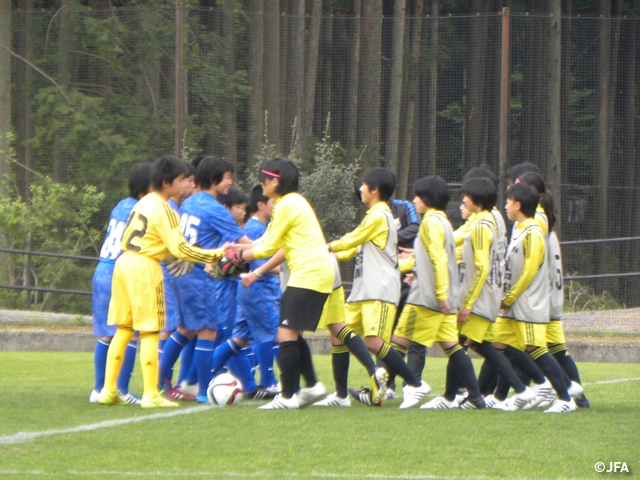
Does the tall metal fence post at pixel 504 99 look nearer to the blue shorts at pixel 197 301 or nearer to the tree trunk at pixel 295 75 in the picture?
the tree trunk at pixel 295 75

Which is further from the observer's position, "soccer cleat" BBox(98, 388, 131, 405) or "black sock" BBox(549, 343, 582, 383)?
"black sock" BBox(549, 343, 582, 383)

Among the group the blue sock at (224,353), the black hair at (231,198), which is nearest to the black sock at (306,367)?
the blue sock at (224,353)

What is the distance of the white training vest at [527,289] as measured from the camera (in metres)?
6.60

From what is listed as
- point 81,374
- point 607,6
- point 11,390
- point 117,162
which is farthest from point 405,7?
point 11,390

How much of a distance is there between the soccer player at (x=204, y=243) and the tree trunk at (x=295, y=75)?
7184 millimetres

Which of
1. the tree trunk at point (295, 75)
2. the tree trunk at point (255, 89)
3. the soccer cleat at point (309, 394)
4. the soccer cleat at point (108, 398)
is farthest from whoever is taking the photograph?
the tree trunk at point (295, 75)

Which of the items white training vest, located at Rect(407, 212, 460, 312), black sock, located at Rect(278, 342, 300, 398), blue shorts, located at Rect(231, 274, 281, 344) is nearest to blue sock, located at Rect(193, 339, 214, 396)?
blue shorts, located at Rect(231, 274, 281, 344)

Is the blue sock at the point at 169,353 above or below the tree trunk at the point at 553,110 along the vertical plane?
below

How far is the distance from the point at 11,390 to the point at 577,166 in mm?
10478

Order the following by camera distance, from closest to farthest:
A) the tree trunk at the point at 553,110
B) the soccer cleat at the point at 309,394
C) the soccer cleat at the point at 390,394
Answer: the soccer cleat at the point at 309,394, the soccer cleat at the point at 390,394, the tree trunk at the point at 553,110

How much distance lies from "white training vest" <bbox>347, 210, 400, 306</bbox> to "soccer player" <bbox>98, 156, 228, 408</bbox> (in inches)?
38.3

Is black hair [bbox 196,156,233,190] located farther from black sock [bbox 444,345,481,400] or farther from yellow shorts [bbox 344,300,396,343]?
black sock [bbox 444,345,481,400]

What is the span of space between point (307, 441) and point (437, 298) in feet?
5.53

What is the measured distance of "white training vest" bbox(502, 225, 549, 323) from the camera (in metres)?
6.60
